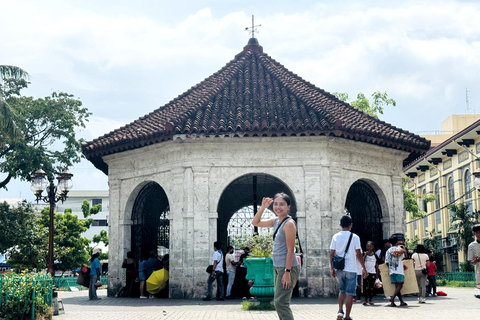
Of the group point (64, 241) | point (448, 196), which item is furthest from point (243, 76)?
point (448, 196)

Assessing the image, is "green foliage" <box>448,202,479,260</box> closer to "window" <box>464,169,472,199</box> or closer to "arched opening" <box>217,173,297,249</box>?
"window" <box>464,169,472,199</box>

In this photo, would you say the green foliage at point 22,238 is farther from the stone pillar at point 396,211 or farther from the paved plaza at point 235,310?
the stone pillar at point 396,211

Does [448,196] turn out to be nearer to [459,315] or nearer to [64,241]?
[64,241]

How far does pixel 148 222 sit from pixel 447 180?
3193cm

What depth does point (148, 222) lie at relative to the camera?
2097 cm

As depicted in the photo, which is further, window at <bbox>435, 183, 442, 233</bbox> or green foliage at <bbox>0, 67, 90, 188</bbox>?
window at <bbox>435, 183, 442, 233</bbox>

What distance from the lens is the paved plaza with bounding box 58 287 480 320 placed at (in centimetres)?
1244

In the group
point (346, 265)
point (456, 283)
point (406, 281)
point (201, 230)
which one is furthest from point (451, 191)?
point (346, 265)

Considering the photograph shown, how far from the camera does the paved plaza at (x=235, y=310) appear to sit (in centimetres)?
1244

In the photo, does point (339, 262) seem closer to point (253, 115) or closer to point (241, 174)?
point (241, 174)

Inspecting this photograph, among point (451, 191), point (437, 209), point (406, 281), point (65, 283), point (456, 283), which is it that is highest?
point (451, 191)

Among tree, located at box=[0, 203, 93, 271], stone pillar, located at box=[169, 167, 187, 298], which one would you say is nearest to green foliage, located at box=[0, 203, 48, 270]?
tree, located at box=[0, 203, 93, 271]

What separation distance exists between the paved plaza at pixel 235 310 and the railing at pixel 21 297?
973 millimetres

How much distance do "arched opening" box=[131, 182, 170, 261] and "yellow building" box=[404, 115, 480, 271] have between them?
810 inches
